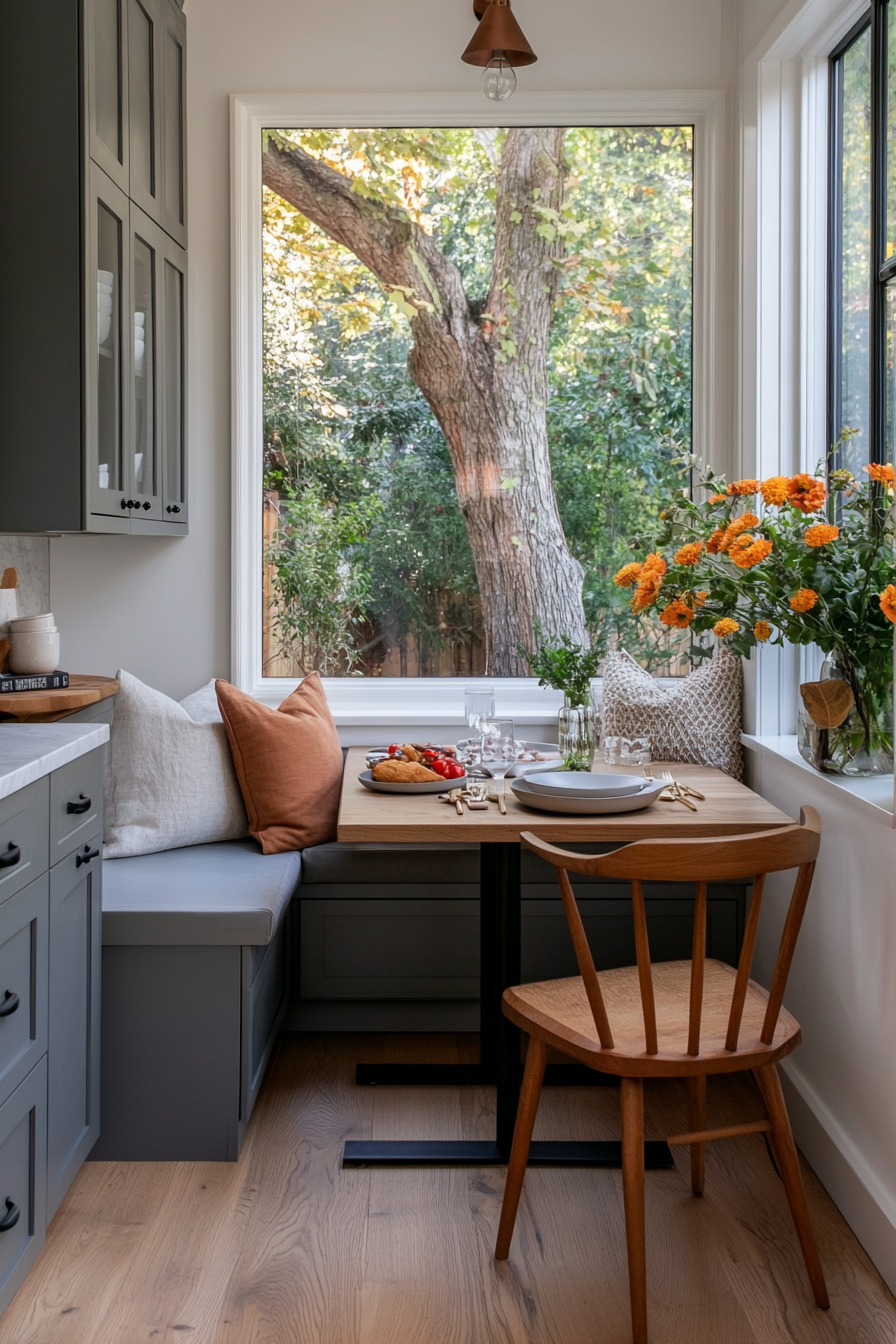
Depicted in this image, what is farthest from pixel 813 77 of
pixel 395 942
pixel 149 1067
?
pixel 149 1067

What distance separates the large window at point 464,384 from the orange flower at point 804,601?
50.3 inches

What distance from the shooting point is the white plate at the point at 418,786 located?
8.17 feet

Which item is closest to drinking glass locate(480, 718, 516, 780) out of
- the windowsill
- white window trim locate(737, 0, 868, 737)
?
the windowsill

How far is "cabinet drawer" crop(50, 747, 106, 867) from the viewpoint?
203cm

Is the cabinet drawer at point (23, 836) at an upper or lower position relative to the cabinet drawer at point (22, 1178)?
upper

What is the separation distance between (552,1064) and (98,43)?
107 inches

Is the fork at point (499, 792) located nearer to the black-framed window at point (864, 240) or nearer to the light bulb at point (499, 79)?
the black-framed window at point (864, 240)

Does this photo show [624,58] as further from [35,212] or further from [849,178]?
[35,212]

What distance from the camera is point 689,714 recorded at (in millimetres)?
3131

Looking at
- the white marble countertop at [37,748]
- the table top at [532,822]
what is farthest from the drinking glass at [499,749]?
the white marble countertop at [37,748]

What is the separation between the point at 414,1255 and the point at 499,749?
3.68ft

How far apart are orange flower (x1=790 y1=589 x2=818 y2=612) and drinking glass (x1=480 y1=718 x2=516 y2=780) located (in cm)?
76

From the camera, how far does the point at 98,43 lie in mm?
2605

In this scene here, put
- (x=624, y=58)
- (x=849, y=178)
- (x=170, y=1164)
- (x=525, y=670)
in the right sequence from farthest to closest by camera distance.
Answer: (x=525, y=670), (x=624, y=58), (x=849, y=178), (x=170, y=1164)
